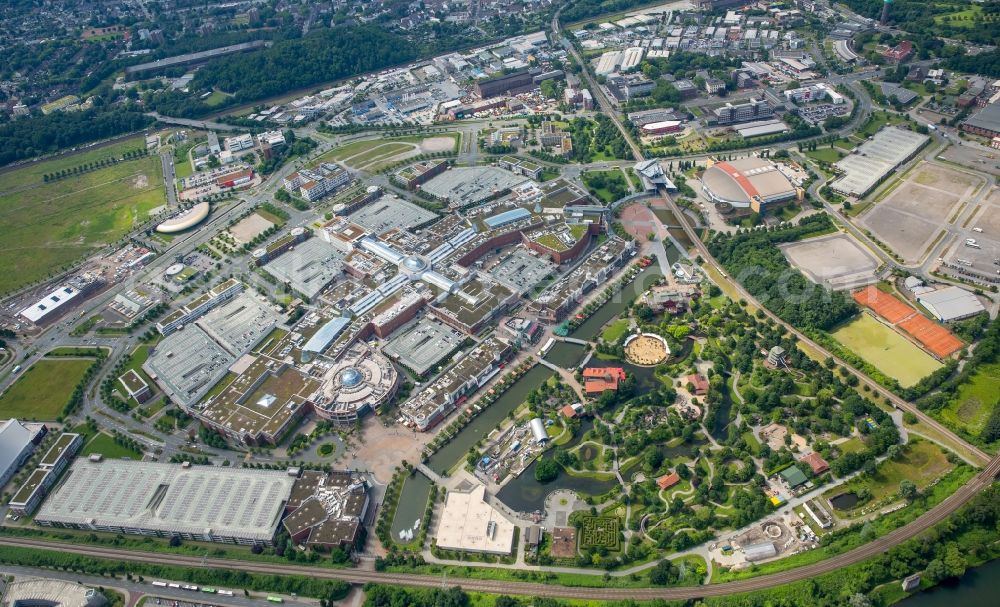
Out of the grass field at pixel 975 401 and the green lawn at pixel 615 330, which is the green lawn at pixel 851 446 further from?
the green lawn at pixel 615 330

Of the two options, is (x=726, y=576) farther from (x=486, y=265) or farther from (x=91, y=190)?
(x=91, y=190)

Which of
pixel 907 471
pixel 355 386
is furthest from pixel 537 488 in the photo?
pixel 907 471

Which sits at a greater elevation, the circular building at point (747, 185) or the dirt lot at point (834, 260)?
the circular building at point (747, 185)

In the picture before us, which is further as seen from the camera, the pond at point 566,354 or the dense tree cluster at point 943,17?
the dense tree cluster at point 943,17

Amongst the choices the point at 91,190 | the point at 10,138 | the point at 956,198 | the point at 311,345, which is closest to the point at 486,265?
the point at 311,345

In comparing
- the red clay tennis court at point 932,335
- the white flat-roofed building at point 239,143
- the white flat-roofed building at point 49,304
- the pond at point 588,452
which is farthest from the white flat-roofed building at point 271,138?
the red clay tennis court at point 932,335

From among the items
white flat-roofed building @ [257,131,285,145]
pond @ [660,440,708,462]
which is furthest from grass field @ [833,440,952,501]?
white flat-roofed building @ [257,131,285,145]

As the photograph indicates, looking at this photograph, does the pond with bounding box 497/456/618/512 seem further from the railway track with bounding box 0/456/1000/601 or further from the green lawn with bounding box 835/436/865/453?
Answer: the green lawn with bounding box 835/436/865/453
